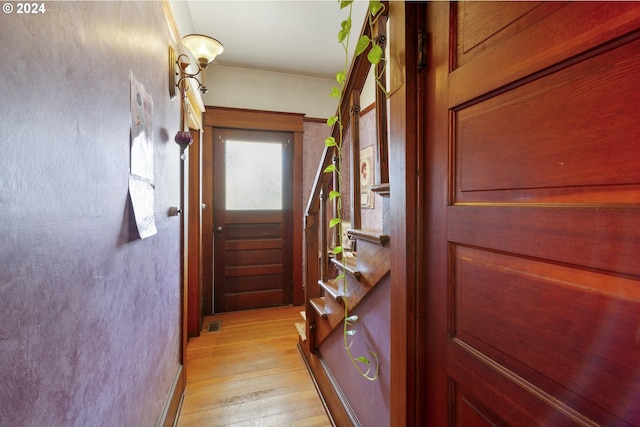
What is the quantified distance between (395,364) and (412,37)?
1090mm

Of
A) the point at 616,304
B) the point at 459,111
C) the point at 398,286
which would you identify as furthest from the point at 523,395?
the point at 459,111

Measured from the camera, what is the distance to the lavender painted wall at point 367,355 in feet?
3.46

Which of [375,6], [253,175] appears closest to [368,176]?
[253,175]

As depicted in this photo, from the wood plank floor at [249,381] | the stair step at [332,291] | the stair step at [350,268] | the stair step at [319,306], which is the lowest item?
the wood plank floor at [249,381]

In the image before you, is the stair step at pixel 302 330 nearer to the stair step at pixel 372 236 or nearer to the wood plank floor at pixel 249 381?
the wood plank floor at pixel 249 381

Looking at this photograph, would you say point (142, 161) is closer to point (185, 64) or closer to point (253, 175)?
point (185, 64)

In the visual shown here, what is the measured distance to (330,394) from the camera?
1663mm

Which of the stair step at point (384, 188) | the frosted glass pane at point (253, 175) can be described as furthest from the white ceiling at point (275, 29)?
the stair step at point (384, 188)

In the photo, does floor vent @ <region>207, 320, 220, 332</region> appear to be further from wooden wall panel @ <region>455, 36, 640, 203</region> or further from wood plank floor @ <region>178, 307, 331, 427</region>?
wooden wall panel @ <region>455, 36, 640, 203</region>

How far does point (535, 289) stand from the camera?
0.57 m

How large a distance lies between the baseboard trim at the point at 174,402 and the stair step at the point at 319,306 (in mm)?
946

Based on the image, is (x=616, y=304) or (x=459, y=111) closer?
(x=616, y=304)

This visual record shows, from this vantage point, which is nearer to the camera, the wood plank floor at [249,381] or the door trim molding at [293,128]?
the wood plank floor at [249,381]

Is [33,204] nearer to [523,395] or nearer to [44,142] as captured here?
[44,142]
